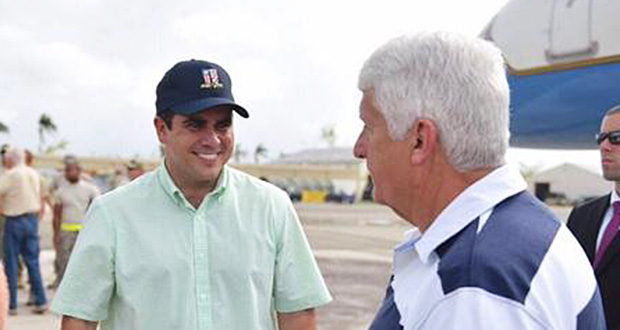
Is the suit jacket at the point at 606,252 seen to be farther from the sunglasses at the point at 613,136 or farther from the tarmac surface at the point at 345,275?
the tarmac surface at the point at 345,275

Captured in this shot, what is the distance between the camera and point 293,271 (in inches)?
94.3

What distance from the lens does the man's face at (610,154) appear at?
11.8ft

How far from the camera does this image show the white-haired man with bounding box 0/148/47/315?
744 centimetres

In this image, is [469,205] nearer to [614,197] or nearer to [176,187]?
[176,187]

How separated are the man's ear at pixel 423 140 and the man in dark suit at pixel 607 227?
2.14 m

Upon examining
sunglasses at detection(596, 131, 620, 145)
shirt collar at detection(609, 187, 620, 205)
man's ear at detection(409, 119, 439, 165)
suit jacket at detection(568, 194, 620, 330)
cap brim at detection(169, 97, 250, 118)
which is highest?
man's ear at detection(409, 119, 439, 165)

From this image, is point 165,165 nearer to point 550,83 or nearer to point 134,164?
point 550,83

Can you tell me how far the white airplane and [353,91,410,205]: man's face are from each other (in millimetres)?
4671

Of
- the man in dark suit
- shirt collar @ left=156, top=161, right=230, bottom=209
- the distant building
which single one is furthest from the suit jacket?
the distant building

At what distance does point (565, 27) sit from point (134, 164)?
15.8 ft

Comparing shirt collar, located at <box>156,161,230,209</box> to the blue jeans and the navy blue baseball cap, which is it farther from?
the blue jeans

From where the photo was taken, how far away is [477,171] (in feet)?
4.34

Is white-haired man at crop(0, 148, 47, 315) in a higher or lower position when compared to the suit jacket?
lower

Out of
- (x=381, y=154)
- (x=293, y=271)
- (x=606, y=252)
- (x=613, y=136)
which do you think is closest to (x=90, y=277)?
(x=293, y=271)
